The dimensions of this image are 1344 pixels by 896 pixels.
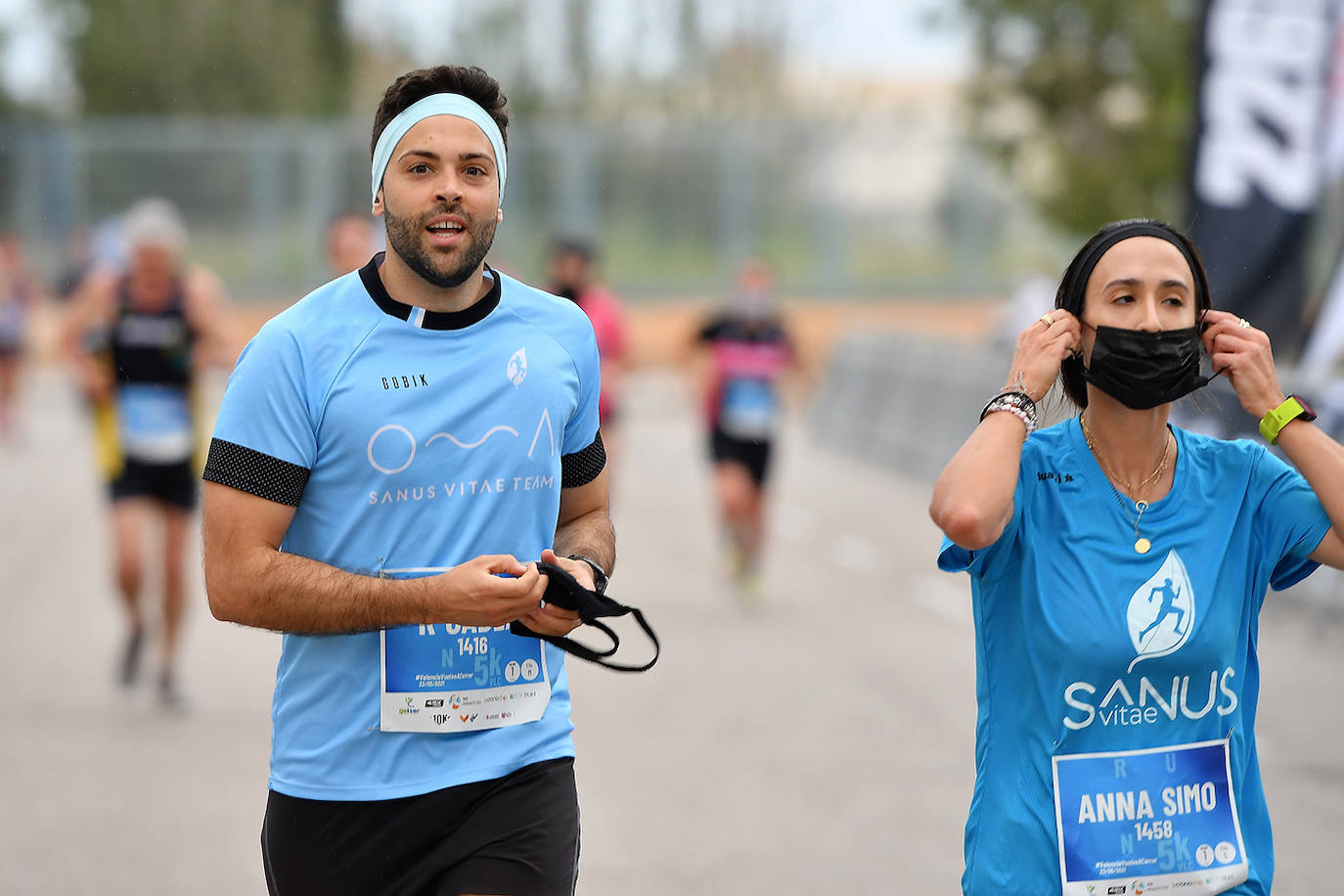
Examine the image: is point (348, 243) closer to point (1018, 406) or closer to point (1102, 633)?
point (1018, 406)

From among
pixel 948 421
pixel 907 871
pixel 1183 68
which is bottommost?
pixel 907 871

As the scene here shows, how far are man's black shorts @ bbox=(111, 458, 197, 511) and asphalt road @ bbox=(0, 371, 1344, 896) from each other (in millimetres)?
1000

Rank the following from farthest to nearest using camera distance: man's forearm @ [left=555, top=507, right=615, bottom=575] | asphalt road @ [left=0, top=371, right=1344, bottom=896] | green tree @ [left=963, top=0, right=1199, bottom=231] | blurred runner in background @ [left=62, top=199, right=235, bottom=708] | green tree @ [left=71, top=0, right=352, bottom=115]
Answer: green tree @ [left=71, top=0, right=352, bottom=115] → green tree @ [left=963, top=0, right=1199, bottom=231] → blurred runner in background @ [left=62, top=199, right=235, bottom=708] → asphalt road @ [left=0, top=371, right=1344, bottom=896] → man's forearm @ [left=555, top=507, right=615, bottom=575]

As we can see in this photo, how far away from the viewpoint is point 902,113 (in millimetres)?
37344

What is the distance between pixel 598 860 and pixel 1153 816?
3.47 m

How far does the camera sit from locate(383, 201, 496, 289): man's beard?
3547mm

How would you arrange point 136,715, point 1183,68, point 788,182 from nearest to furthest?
point 136,715 < point 1183,68 < point 788,182

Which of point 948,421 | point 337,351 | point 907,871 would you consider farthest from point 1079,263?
point 948,421

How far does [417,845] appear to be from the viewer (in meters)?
3.54

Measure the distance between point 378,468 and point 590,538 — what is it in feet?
1.84

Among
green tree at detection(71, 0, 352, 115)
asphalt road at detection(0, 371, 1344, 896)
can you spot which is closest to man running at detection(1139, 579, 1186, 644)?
asphalt road at detection(0, 371, 1344, 896)

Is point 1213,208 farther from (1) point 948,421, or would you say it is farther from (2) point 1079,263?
(2) point 1079,263

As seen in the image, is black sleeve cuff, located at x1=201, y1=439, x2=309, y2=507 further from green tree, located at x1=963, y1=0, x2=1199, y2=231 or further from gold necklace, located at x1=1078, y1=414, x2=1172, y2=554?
green tree, located at x1=963, y1=0, x2=1199, y2=231

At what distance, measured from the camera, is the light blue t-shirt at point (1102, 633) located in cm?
339
